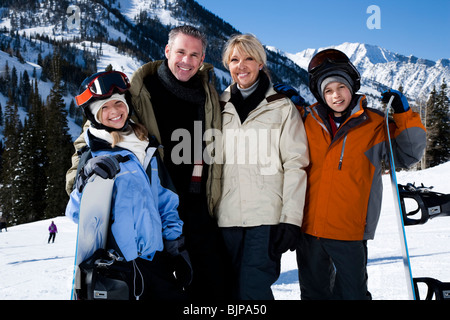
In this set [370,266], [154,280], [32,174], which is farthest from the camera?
[32,174]

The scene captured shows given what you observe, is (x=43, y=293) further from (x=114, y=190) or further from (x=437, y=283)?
(x=437, y=283)

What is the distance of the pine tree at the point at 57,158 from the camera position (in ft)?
101

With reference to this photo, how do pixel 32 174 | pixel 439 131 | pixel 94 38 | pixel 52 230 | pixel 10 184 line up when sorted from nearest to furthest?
pixel 52 230 → pixel 439 131 → pixel 32 174 → pixel 10 184 → pixel 94 38

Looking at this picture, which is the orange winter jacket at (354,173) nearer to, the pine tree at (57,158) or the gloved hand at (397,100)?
the gloved hand at (397,100)

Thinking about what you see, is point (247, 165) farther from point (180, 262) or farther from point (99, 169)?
point (99, 169)

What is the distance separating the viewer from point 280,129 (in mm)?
2578

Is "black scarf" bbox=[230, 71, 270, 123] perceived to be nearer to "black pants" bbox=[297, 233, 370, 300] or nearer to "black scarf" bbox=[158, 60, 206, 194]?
"black scarf" bbox=[158, 60, 206, 194]

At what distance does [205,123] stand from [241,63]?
1.78 ft

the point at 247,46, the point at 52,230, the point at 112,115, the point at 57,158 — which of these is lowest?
the point at 52,230

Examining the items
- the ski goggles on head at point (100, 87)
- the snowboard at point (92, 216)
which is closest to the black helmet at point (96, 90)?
the ski goggles on head at point (100, 87)

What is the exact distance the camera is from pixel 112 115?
7.52ft

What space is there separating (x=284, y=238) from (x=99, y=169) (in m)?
1.33

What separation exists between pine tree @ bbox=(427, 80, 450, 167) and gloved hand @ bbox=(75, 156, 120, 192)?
3542 centimetres

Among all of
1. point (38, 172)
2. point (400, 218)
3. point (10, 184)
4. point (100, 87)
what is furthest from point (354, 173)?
point (10, 184)
